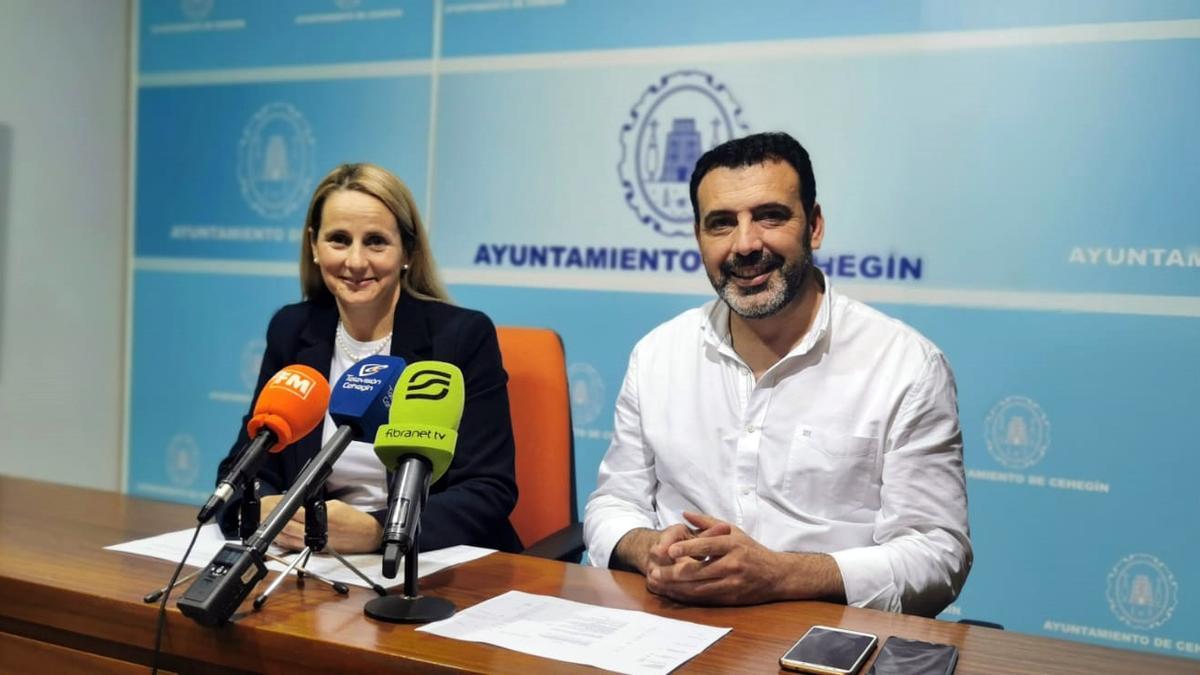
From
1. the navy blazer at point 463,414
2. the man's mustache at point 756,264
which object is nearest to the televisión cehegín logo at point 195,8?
the navy blazer at point 463,414

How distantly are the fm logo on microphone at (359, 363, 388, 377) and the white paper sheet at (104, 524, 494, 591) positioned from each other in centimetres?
35

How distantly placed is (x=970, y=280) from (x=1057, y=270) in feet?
0.73

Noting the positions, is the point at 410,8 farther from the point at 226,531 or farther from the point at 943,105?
the point at 226,531

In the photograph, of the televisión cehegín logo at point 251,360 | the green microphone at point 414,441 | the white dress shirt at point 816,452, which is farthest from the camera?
the televisión cehegín logo at point 251,360

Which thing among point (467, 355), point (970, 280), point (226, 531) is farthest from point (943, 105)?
point (226, 531)

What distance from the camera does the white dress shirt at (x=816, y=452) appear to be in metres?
2.00

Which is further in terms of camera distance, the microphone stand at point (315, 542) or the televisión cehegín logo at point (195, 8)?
the televisión cehegín logo at point (195, 8)

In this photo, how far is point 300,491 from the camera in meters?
1.44

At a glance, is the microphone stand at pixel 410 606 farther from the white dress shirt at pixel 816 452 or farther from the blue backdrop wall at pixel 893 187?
the blue backdrop wall at pixel 893 187

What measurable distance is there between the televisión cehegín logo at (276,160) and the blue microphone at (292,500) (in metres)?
2.57

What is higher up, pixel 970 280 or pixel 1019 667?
pixel 970 280

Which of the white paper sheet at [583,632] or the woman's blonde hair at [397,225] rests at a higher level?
the woman's blonde hair at [397,225]

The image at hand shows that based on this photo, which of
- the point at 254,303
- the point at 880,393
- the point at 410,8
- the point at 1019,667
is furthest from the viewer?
A: the point at 254,303

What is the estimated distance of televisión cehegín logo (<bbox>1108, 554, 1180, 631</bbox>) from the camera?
2732 mm
